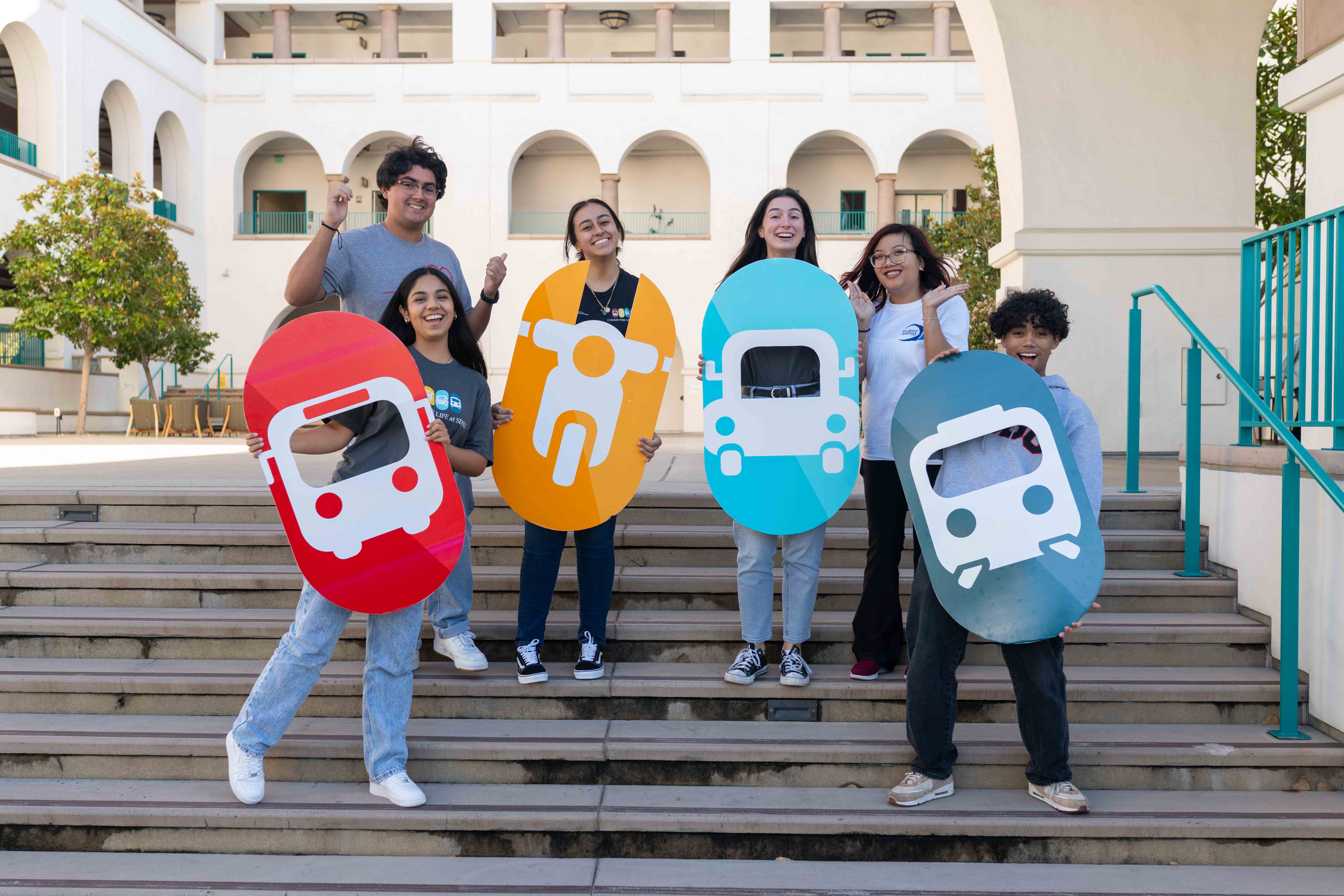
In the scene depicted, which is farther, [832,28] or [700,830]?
[832,28]

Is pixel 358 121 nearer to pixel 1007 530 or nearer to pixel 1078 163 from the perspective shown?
pixel 1078 163

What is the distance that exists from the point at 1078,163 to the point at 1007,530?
489cm

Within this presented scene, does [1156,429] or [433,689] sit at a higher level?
[1156,429]

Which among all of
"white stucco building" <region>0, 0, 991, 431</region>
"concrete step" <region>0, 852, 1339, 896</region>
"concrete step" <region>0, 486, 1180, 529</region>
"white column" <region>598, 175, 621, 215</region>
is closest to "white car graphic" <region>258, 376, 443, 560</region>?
"concrete step" <region>0, 852, 1339, 896</region>

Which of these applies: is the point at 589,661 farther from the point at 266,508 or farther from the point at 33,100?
the point at 33,100

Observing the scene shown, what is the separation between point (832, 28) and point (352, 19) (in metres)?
11.3

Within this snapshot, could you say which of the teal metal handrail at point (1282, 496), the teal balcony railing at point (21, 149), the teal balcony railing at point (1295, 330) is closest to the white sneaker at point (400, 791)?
the teal metal handrail at point (1282, 496)

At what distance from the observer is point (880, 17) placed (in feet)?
71.7

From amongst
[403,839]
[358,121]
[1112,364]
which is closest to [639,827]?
[403,839]

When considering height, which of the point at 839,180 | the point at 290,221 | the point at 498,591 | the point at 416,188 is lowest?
the point at 498,591

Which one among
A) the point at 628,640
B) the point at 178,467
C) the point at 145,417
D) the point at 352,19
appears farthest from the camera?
the point at 352,19

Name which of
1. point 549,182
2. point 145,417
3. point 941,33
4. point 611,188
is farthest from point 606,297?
point 549,182

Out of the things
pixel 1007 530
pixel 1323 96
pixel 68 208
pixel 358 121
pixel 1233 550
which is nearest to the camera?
pixel 1007 530

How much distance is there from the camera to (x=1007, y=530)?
8.11 feet
